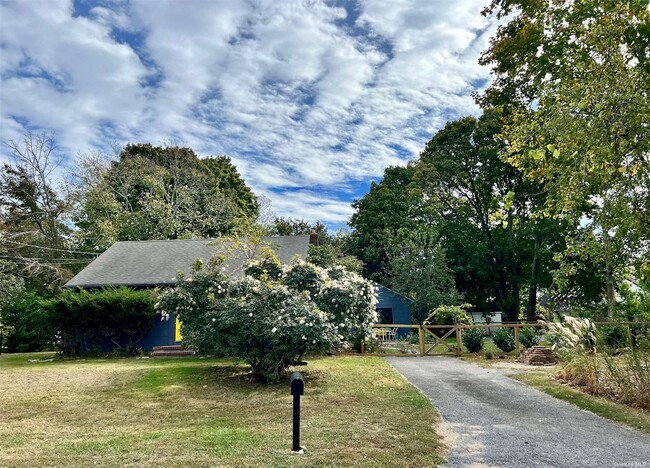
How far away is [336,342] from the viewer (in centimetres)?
910

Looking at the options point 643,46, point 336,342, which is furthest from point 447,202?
point 336,342

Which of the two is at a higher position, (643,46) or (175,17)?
(175,17)

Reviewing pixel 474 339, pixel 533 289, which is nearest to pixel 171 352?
pixel 474 339

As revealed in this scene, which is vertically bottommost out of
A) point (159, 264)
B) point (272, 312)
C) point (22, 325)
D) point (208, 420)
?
point (208, 420)

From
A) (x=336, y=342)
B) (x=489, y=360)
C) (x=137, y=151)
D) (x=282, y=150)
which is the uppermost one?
(x=137, y=151)

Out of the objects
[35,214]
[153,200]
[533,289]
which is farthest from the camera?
[153,200]

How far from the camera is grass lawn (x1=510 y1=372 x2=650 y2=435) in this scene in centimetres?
596

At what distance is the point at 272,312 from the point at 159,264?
12380 millimetres

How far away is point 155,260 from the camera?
789 inches

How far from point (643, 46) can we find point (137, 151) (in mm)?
34139

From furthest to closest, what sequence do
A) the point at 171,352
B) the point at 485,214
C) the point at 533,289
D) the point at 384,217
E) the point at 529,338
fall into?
the point at 384,217
the point at 485,214
the point at 533,289
the point at 171,352
the point at 529,338

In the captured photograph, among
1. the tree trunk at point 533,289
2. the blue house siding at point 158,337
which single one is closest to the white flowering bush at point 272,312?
the blue house siding at point 158,337

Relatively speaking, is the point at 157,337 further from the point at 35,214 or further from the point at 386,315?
the point at 35,214

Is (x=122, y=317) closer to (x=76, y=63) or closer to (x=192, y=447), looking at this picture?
(x=76, y=63)
